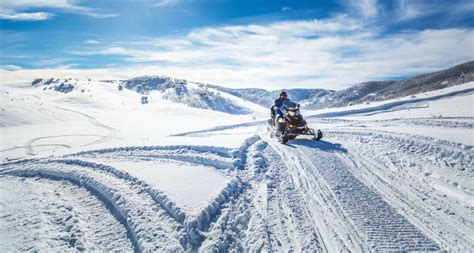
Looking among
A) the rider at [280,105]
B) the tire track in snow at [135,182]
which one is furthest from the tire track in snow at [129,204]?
the rider at [280,105]

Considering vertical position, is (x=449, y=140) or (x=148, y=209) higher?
(x=449, y=140)

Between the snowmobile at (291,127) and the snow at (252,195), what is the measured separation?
0.67m

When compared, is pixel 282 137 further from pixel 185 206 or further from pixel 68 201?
pixel 68 201

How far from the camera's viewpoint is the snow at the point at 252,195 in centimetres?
540

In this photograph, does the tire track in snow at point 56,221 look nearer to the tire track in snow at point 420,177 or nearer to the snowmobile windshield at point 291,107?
the tire track in snow at point 420,177

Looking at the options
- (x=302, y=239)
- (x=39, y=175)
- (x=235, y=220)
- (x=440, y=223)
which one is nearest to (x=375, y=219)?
(x=440, y=223)

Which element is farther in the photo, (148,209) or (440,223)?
(148,209)

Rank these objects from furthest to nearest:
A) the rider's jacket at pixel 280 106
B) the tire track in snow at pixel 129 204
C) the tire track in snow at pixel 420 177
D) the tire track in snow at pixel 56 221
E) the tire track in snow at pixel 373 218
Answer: the rider's jacket at pixel 280 106 < the tire track in snow at pixel 420 177 < the tire track in snow at pixel 56 221 < the tire track in snow at pixel 129 204 < the tire track in snow at pixel 373 218

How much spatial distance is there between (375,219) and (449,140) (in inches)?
231

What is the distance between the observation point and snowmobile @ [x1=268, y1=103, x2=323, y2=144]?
13330 millimetres

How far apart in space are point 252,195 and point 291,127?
708 cm

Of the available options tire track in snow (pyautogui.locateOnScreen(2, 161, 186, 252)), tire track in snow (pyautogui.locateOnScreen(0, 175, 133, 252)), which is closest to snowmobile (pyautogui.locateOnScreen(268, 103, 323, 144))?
tire track in snow (pyautogui.locateOnScreen(2, 161, 186, 252))

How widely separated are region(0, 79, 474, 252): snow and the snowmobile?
67cm

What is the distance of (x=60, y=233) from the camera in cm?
589
